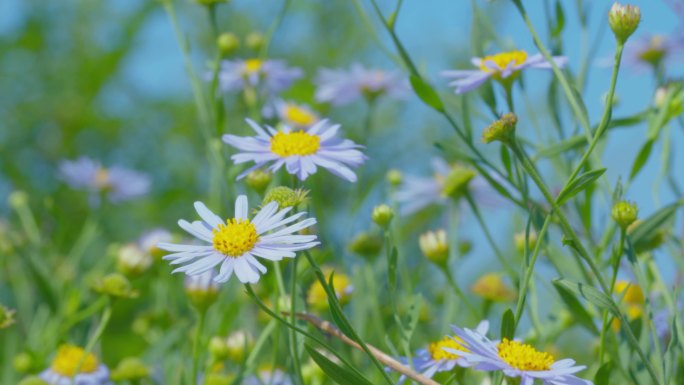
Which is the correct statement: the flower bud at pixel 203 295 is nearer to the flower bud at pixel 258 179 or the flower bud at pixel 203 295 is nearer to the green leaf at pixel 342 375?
the flower bud at pixel 258 179

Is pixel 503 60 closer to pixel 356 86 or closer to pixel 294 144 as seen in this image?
pixel 294 144

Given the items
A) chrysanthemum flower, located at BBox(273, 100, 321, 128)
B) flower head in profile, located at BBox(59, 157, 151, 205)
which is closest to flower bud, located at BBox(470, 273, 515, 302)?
chrysanthemum flower, located at BBox(273, 100, 321, 128)

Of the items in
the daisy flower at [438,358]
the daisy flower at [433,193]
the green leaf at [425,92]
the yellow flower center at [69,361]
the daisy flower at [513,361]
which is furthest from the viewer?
the daisy flower at [433,193]

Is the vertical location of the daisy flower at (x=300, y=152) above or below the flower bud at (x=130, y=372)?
above

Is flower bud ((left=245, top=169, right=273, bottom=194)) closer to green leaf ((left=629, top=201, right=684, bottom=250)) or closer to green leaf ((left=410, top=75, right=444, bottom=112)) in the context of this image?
green leaf ((left=410, top=75, right=444, bottom=112))

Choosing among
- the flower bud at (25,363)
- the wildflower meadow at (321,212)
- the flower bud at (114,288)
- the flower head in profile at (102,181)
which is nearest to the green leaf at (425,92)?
the wildflower meadow at (321,212)

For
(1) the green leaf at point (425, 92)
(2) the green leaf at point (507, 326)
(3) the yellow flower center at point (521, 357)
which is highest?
(1) the green leaf at point (425, 92)

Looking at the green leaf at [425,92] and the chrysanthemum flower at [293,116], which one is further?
the chrysanthemum flower at [293,116]
